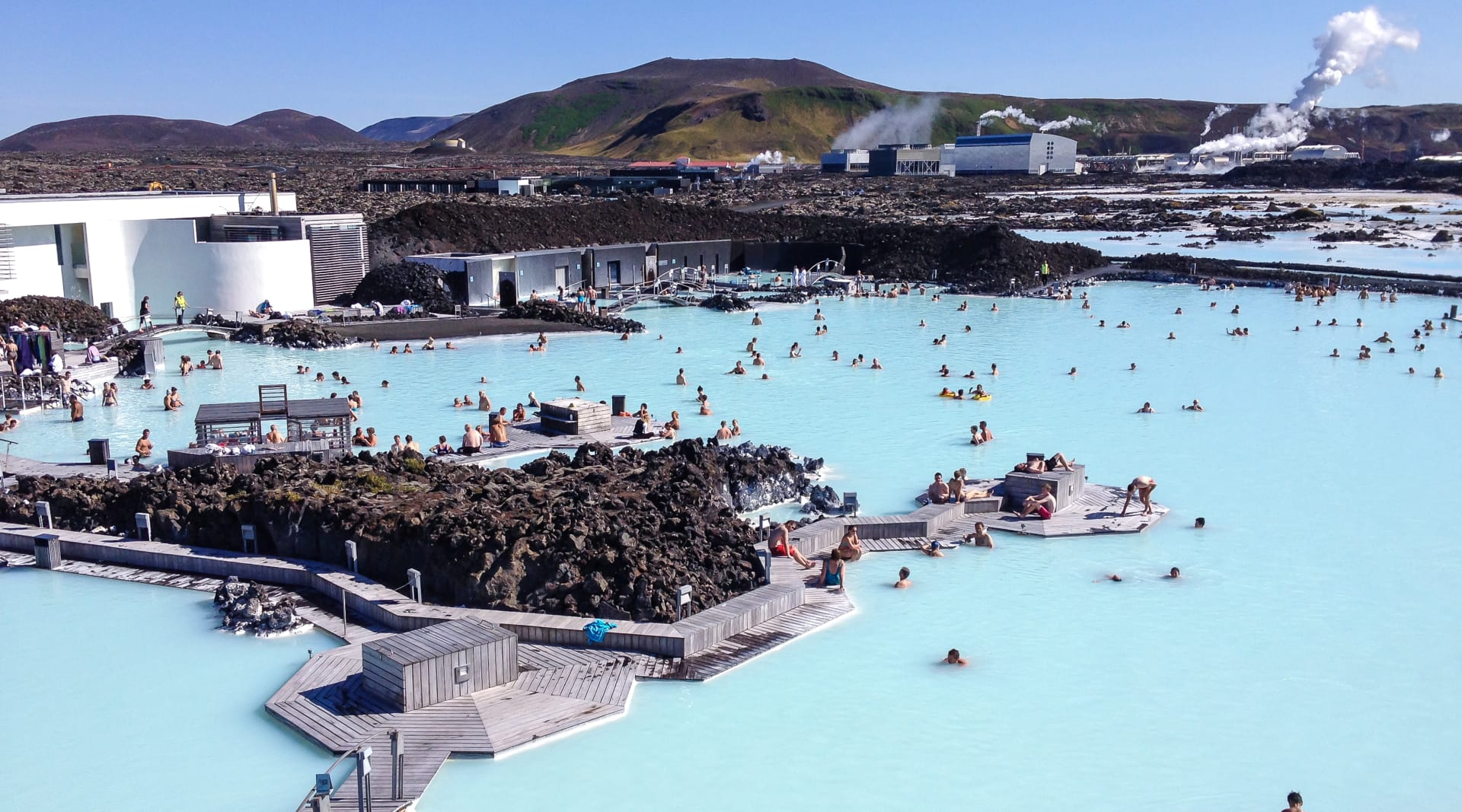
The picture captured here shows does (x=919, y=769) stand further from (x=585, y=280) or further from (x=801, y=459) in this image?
(x=585, y=280)

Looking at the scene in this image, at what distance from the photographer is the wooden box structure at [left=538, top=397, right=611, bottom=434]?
685 inches

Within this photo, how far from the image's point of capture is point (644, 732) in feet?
29.0

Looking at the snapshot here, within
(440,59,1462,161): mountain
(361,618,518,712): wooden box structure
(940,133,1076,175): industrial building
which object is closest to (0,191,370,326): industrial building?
(361,618,518,712): wooden box structure

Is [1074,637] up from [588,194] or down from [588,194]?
down

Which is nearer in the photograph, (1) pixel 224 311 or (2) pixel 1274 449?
(2) pixel 1274 449

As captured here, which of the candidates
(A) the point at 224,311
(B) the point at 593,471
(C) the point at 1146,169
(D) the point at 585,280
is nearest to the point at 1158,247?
(D) the point at 585,280

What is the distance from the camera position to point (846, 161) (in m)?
104

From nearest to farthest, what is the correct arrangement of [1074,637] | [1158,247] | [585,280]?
1. [1074,637]
2. [585,280]
3. [1158,247]

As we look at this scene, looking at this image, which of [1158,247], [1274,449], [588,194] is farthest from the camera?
[588,194]

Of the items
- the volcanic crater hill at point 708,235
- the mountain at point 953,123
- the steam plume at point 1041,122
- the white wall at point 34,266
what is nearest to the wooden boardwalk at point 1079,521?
the white wall at point 34,266

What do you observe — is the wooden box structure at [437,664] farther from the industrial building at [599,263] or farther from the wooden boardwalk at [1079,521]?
the industrial building at [599,263]

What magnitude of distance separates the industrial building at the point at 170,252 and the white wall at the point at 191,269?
2cm

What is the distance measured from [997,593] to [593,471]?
480 cm

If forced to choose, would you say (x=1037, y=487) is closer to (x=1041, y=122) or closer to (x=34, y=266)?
(x=34, y=266)
